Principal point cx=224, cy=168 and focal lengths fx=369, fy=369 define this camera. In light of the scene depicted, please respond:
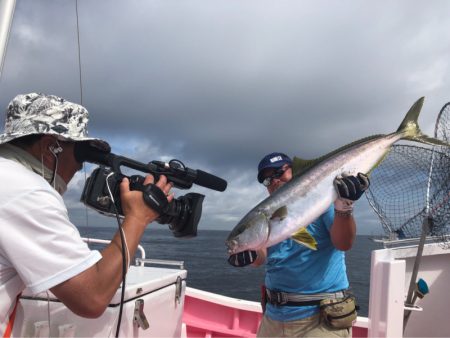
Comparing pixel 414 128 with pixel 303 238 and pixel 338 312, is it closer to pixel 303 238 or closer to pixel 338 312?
pixel 303 238

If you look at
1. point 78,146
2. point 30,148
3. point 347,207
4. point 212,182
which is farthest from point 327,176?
point 30,148

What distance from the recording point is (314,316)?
321 centimetres

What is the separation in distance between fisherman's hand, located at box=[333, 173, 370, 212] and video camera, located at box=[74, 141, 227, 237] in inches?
41.4

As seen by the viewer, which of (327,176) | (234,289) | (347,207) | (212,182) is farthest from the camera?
(234,289)

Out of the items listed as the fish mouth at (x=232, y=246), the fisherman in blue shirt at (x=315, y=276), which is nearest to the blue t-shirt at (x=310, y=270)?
the fisherman in blue shirt at (x=315, y=276)

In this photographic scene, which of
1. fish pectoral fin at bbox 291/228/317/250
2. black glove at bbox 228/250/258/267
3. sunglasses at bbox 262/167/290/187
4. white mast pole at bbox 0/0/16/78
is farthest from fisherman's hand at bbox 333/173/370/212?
white mast pole at bbox 0/0/16/78

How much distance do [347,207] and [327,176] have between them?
363 mm

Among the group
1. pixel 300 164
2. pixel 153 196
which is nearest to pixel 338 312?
pixel 300 164

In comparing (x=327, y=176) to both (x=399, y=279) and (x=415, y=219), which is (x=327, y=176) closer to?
(x=399, y=279)

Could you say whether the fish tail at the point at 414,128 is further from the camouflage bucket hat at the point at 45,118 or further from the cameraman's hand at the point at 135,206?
the camouflage bucket hat at the point at 45,118

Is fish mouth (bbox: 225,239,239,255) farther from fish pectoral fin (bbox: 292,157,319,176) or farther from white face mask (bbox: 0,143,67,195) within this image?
white face mask (bbox: 0,143,67,195)

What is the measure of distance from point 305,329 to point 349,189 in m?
1.28

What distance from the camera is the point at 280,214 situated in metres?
3.17

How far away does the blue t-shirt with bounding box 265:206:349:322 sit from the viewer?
3242 mm
